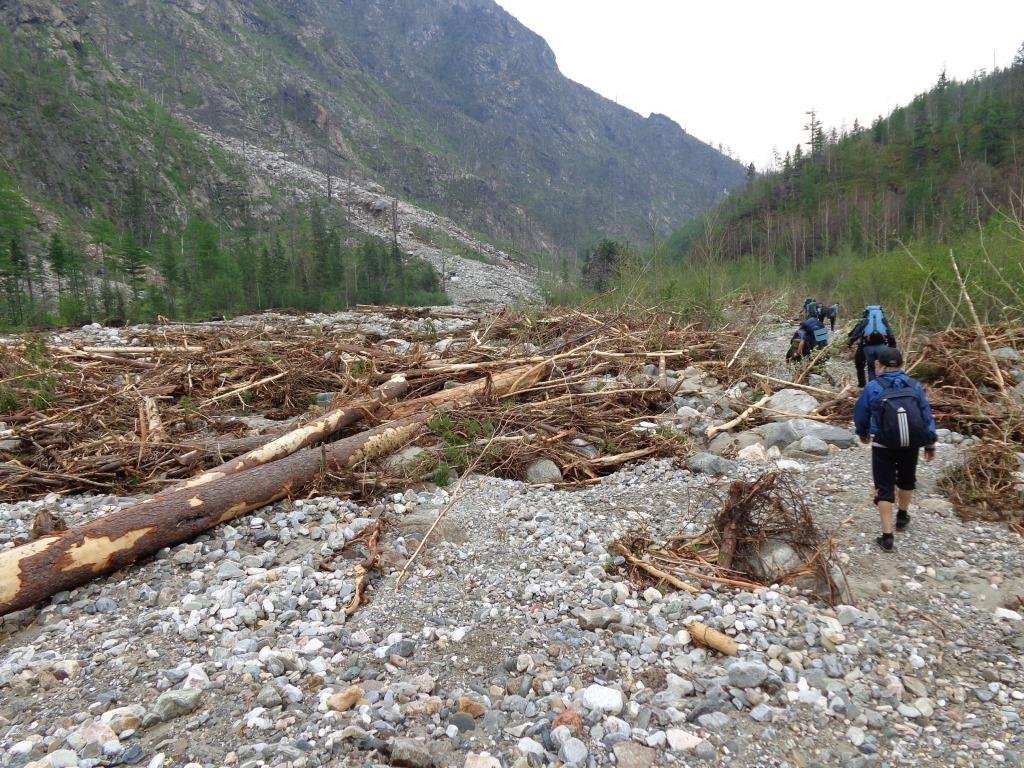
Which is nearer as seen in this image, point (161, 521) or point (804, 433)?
point (161, 521)

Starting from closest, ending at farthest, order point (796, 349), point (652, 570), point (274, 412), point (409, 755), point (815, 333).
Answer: point (409, 755)
point (652, 570)
point (274, 412)
point (815, 333)
point (796, 349)

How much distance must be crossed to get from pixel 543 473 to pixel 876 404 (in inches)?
105

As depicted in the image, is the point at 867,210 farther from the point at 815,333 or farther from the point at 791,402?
the point at 791,402

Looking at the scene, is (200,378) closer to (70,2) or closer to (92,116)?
(92,116)

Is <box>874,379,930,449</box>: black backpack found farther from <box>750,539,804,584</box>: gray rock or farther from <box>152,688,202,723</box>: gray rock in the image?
<box>152,688,202,723</box>: gray rock

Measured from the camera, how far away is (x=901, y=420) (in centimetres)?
354

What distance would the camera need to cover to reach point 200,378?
8.09m

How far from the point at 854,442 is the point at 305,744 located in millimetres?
5417

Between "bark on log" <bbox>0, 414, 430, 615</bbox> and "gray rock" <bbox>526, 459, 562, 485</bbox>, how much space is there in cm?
164

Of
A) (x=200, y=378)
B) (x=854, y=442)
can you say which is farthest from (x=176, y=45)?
(x=854, y=442)

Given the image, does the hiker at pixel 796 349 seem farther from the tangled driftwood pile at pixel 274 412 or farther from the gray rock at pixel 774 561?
the gray rock at pixel 774 561

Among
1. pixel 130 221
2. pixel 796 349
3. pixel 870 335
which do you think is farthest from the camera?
pixel 130 221

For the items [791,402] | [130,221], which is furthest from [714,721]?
[130,221]

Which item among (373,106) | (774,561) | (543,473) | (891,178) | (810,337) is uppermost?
(373,106)
